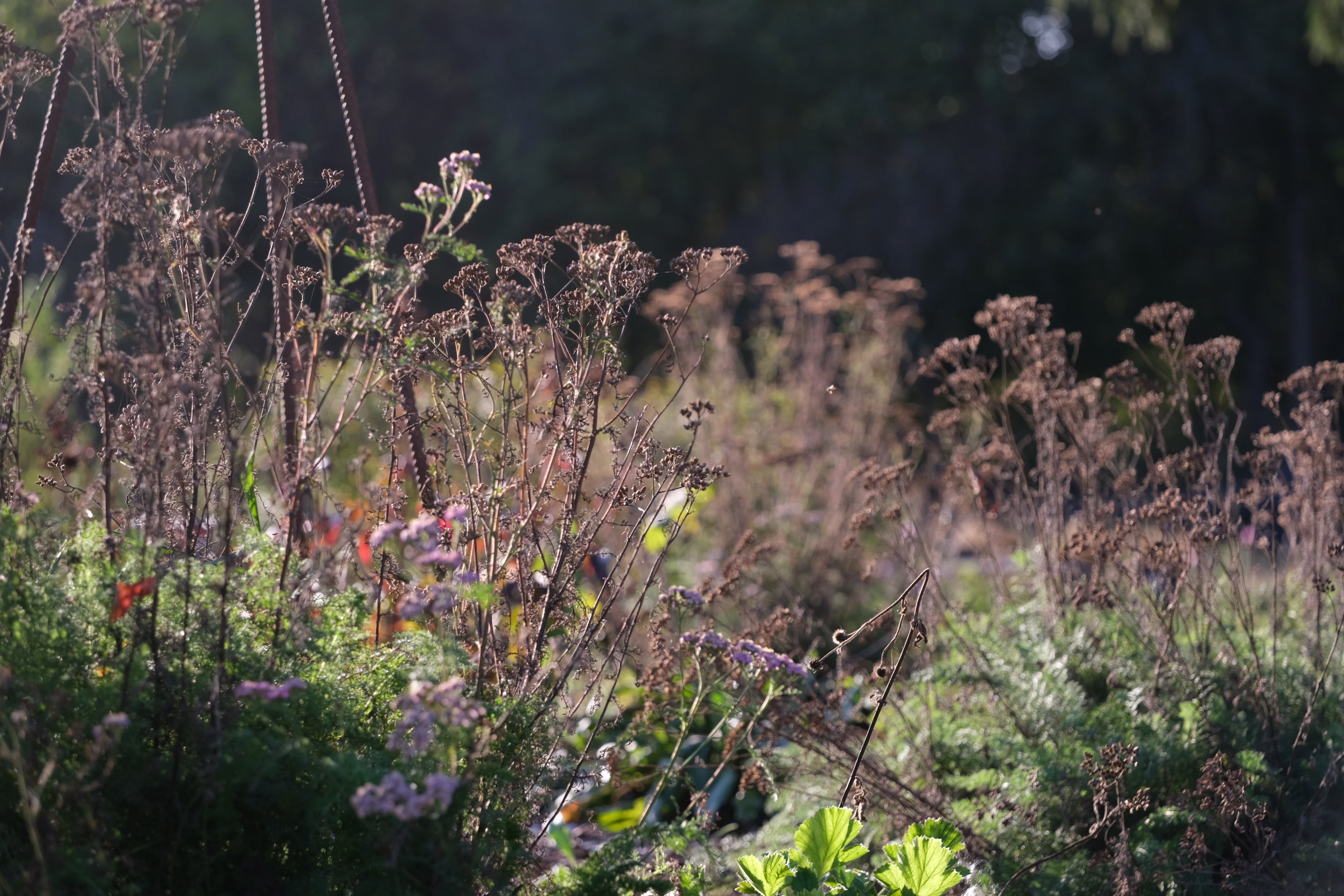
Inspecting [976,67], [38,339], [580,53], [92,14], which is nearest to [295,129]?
[580,53]

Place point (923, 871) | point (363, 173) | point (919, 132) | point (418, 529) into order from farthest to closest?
point (919, 132) → point (363, 173) → point (923, 871) → point (418, 529)

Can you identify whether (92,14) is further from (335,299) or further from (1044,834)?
(1044,834)

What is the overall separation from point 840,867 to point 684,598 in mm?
661

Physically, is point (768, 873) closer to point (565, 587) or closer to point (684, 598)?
point (684, 598)

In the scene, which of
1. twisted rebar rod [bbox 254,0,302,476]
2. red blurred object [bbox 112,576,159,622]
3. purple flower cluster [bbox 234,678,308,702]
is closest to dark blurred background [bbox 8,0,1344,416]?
twisted rebar rod [bbox 254,0,302,476]

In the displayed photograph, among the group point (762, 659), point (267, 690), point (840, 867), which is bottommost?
point (840, 867)

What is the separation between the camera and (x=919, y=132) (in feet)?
59.9

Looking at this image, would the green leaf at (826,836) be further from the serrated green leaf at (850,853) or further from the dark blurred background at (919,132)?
the dark blurred background at (919,132)

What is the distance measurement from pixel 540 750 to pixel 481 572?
0.43 m

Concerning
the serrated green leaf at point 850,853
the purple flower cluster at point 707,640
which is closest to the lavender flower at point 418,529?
the purple flower cluster at point 707,640

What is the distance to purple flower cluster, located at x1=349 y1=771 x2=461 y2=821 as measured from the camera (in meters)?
1.73

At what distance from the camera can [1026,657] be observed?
11.3 feet

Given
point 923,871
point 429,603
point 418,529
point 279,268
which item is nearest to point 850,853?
point 923,871

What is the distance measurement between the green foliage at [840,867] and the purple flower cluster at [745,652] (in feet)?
1.02
